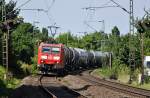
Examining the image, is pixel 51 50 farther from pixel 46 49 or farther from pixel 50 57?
pixel 50 57

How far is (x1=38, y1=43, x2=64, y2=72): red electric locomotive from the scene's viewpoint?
141 ft

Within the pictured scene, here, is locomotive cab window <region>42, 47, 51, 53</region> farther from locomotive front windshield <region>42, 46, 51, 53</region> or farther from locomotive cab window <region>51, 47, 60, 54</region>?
locomotive cab window <region>51, 47, 60, 54</region>

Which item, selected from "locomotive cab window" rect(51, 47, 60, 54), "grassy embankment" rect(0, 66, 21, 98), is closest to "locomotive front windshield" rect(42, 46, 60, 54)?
"locomotive cab window" rect(51, 47, 60, 54)

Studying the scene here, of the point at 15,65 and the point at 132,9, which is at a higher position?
the point at 132,9

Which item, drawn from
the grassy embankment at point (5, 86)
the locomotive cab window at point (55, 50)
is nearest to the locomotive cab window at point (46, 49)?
the locomotive cab window at point (55, 50)

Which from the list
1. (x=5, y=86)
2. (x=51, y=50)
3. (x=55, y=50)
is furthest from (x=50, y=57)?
(x=5, y=86)

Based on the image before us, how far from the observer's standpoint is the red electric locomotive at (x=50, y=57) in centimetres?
4291

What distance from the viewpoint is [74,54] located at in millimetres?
55562

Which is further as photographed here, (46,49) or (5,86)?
(46,49)

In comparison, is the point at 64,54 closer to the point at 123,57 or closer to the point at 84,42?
the point at 123,57

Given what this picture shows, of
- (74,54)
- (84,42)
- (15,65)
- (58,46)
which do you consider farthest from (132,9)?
(84,42)

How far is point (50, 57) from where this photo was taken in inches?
1711

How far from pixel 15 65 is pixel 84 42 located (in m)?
82.1

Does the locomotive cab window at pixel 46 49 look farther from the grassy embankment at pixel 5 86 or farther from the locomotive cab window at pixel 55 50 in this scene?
the grassy embankment at pixel 5 86
